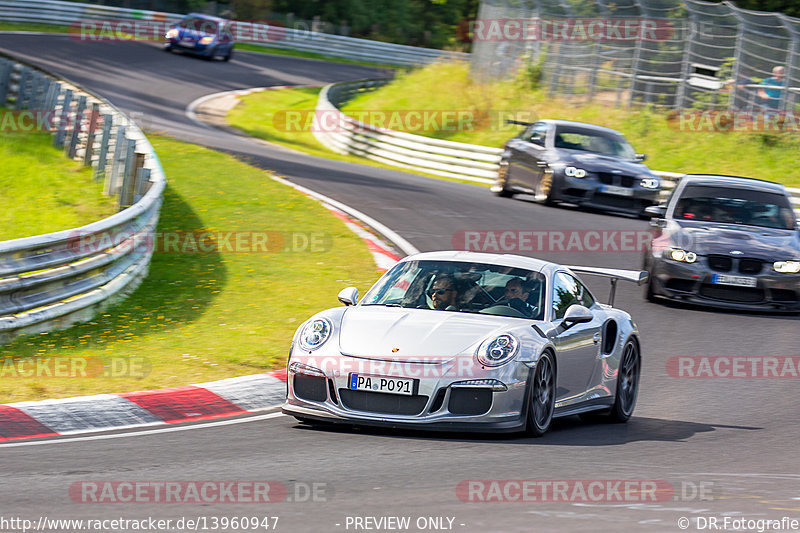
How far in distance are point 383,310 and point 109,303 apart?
467 centimetres

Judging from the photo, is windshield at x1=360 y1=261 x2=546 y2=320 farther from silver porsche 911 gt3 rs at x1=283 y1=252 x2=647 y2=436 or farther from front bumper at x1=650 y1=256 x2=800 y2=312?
front bumper at x1=650 y1=256 x2=800 y2=312

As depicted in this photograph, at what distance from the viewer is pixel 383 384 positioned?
7.76 meters

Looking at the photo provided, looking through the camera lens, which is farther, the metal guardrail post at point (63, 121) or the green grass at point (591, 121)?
the green grass at point (591, 121)

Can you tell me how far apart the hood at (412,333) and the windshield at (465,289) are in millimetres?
190

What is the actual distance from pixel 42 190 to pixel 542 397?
1139 cm

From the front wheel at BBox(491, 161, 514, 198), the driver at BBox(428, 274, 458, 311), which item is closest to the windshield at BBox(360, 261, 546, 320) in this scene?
the driver at BBox(428, 274, 458, 311)
